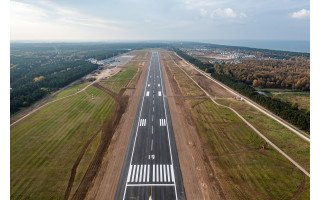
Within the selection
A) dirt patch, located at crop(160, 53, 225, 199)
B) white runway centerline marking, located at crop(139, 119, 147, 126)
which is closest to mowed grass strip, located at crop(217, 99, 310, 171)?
dirt patch, located at crop(160, 53, 225, 199)

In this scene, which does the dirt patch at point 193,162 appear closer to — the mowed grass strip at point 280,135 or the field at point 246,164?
the field at point 246,164

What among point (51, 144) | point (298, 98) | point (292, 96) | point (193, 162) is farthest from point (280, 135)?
point (51, 144)

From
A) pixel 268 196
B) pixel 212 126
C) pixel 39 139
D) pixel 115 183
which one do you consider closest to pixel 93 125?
pixel 39 139

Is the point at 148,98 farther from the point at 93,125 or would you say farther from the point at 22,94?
the point at 22,94

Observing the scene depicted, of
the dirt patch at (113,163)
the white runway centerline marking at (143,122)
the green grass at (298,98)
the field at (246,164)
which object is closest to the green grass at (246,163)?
the field at (246,164)

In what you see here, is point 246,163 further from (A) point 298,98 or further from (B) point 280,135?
(A) point 298,98

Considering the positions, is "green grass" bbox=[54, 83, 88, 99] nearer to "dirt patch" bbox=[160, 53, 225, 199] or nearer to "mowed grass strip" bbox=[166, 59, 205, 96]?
"dirt patch" bbox=[160, 53, 225, 199]
